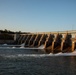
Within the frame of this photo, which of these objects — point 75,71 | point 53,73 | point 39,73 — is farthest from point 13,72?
point 75,71

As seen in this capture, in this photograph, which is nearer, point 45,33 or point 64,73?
point 64,73

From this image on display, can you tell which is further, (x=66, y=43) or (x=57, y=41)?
(x=57, y=41)

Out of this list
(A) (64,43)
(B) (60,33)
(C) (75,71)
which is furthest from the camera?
(B) (60,33)

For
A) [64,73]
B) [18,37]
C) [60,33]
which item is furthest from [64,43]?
[18,37]

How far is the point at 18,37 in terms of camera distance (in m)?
143

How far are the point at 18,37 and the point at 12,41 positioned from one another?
5.43 metres

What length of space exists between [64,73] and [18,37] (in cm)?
11392

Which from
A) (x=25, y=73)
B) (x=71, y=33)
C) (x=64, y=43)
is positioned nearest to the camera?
(x=25, y=73)

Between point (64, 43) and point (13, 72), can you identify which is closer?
point (13, 72)

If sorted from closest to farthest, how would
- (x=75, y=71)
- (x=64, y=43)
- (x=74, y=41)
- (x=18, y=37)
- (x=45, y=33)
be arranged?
(x=75, y=71) → (x=74, y=41) → (x=64, y=43) → (x=45, y=33) → (x=18, y=37)

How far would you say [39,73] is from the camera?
3041cm

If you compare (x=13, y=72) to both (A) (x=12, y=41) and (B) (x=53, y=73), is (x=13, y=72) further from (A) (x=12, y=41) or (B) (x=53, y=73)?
(A) (x=12, y=41)

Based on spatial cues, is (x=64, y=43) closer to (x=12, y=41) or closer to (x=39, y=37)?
(x=39, y=37)

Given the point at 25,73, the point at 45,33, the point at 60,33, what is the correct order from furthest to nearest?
the point at 45,33, the point at 60,33, the point at 25,73
